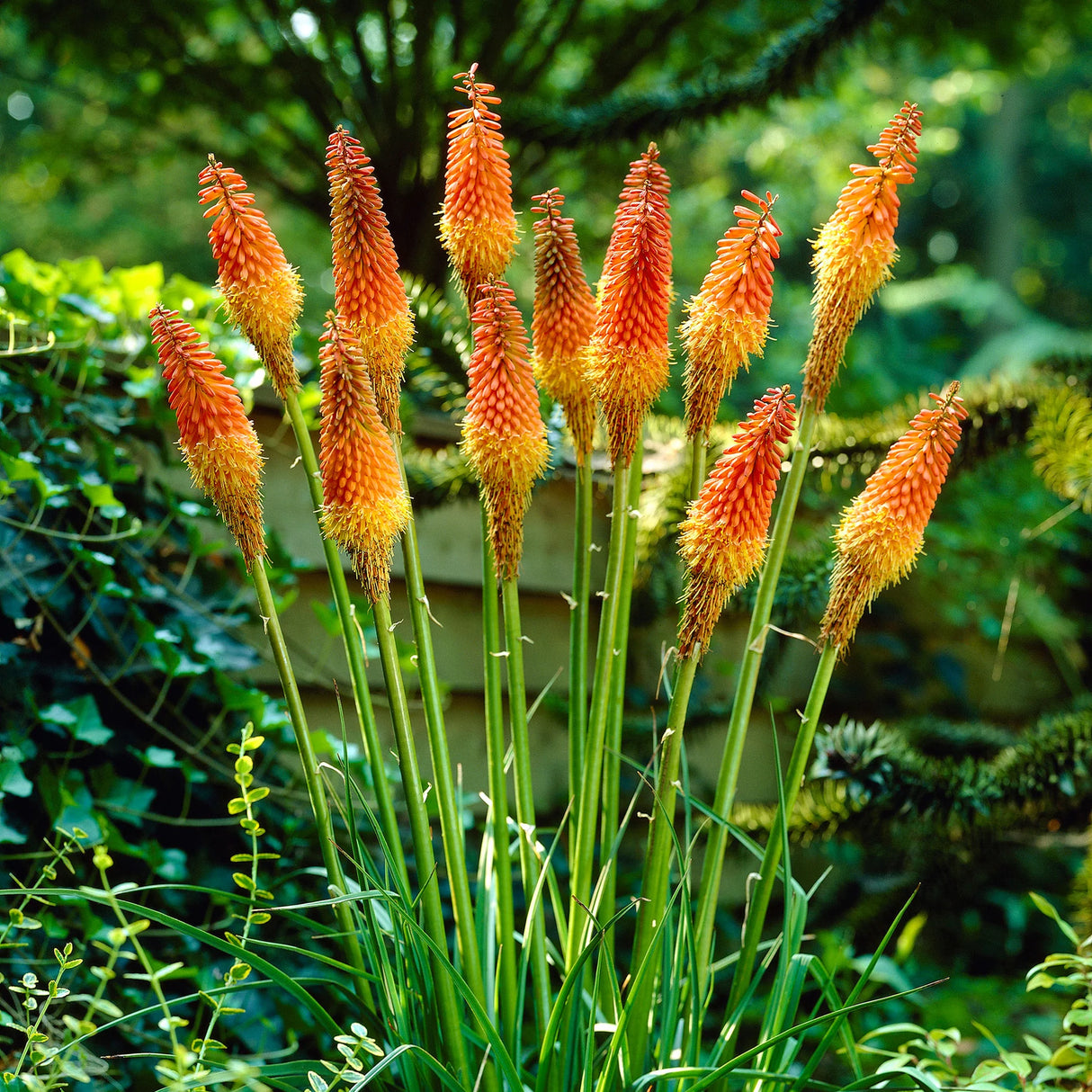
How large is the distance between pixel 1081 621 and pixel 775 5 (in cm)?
193

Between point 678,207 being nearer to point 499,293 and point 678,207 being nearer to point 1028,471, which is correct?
point 1028,471

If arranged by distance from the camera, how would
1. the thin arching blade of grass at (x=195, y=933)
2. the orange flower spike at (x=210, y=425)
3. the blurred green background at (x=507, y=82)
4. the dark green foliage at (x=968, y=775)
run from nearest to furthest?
1. the thin arching blade of grass at (x=195, y=933)
2. the orange flower spike at (x=210, y=425)
3. the dark green foliage at (x=968, y=775)
4. the blurred green background at (x=507, y=82)

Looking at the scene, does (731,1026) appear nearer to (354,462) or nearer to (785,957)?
(785,957)

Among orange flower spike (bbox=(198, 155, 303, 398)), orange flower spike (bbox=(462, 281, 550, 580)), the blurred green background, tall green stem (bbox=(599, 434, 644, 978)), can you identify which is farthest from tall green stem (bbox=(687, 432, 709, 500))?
the blurred green background

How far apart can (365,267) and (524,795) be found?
1.53 ft

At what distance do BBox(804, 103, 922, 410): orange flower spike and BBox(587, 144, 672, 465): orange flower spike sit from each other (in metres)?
0.13

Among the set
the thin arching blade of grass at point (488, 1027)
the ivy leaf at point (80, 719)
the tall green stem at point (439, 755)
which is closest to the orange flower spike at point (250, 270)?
the tall green stem at point (439, 755)

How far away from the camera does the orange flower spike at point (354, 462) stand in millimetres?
686

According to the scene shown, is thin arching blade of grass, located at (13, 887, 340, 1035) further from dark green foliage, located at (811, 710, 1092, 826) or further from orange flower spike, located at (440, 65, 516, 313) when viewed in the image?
dark green foliage, located at (811, 710, 1092, 826)

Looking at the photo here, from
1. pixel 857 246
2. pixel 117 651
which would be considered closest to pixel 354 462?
pixel 857 246

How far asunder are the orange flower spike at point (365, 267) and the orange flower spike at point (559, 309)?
4.7 inches

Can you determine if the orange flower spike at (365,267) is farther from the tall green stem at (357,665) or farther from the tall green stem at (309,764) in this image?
the tall green stem at (309,764)

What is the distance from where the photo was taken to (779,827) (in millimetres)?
774

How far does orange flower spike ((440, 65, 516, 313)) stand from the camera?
0.76 metres
